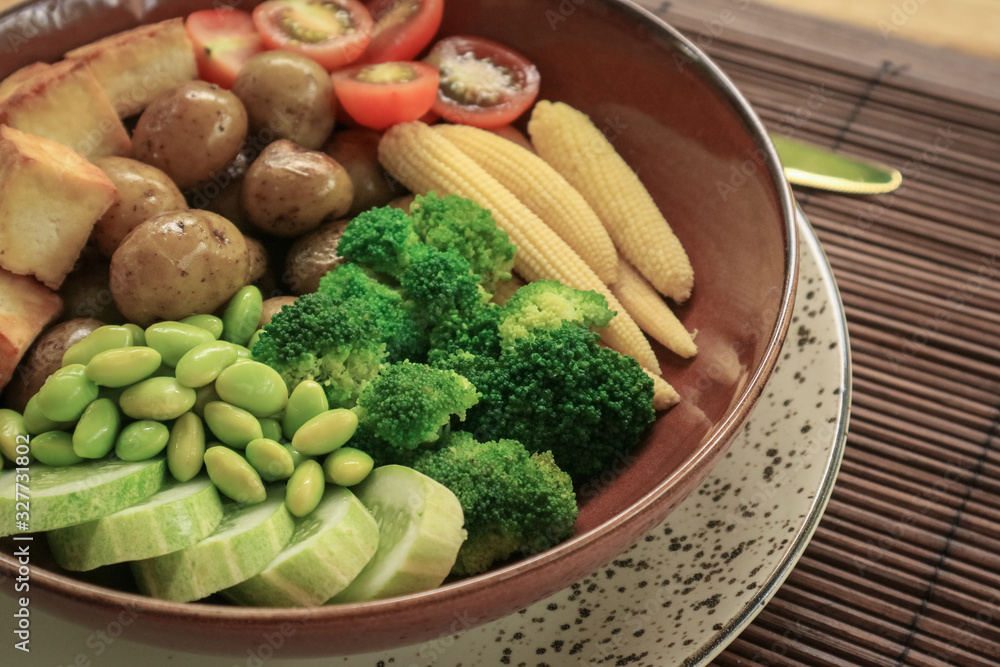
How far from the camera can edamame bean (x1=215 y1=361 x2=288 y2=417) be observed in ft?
4.97

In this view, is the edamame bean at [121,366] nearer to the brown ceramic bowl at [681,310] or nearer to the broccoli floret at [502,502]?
the brown ceramic bowl at [681,310]

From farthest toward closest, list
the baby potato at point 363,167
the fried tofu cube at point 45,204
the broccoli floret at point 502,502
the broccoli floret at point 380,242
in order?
the baby potato at point 363,167, the broccoli floret at point 380,242, the fried tofu cube at point 45,204, the broccoli floret at point 502,502

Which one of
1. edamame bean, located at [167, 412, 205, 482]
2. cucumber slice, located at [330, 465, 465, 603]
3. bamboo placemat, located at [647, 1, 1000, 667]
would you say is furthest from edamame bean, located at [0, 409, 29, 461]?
bamboo placemat, located at [647, 1, 1000, 667]

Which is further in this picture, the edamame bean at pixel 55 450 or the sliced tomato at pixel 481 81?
the sliced tomato at pixel 481 81

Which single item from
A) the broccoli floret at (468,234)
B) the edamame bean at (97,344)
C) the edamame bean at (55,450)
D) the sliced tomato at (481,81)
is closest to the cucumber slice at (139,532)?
the edamame bean at (55,450)

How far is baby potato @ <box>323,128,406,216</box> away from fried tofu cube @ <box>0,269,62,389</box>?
0.78 m

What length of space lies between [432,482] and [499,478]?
0.56 feet

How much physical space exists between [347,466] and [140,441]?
38 centimetres

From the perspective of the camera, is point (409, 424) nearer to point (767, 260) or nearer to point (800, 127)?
point (767, 260)

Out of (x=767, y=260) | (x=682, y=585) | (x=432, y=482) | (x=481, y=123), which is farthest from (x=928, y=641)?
(x=481, y=123)

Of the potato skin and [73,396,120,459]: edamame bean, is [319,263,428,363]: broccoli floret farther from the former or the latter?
[73,396,120,459]: edamame bean

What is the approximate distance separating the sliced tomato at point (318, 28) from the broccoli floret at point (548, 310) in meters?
0.97

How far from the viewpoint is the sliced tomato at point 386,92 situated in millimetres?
2135

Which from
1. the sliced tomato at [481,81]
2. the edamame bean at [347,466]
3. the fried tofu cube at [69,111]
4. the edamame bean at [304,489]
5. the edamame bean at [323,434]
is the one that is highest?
the sliced tomato at [481,81]
